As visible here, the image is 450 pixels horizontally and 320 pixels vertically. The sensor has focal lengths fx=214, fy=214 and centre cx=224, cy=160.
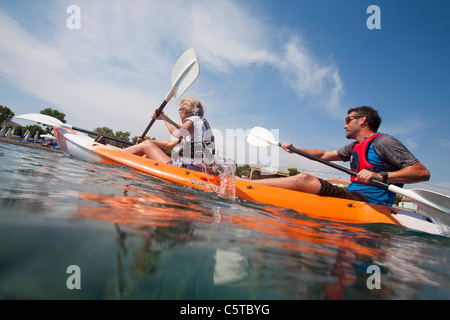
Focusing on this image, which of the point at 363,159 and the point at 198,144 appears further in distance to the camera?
the point at 198,144

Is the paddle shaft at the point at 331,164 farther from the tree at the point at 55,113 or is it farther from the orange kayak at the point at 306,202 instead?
the tree at the point at 55,113

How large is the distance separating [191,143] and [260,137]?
80.3 inches

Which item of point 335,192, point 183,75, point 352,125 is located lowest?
point 335,192

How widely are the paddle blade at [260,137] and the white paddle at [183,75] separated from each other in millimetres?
2268

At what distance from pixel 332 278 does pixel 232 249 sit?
1.46 feet

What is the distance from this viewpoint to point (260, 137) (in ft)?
18.5

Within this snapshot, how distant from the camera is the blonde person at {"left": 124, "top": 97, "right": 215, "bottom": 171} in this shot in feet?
14.2

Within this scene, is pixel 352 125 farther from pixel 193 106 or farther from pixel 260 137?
pixel 193 106

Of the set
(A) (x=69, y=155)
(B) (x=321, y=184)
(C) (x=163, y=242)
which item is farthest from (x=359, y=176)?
(A) (x=69, y=155)

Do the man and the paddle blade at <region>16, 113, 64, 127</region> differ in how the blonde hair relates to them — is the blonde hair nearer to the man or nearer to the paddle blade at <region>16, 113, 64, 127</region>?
the man

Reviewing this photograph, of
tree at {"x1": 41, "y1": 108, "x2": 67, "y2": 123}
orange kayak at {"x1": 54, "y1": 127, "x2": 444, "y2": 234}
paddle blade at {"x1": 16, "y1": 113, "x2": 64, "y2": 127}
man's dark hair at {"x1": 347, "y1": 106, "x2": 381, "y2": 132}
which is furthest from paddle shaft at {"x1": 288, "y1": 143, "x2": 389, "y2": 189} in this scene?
tree at {"x1": 41, "y1": 108, "x2": 67, "y2": 123}

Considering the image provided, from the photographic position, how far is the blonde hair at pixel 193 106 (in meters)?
4.84

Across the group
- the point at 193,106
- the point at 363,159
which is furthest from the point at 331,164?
the point at 193,106
